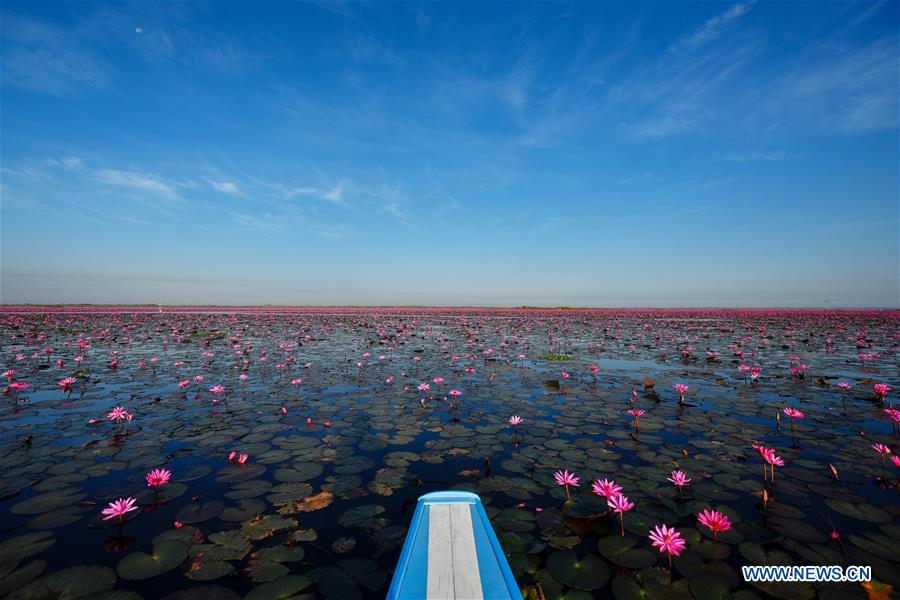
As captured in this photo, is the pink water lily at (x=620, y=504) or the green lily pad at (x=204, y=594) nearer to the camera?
the green lily pad at (x=204, y=594)

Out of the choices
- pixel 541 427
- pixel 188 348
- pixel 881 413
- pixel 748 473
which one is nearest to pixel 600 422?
pixel 541 427

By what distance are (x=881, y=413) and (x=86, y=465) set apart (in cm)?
1195

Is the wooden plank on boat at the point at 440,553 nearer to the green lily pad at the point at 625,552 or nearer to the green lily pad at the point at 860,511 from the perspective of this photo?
the green lily pad at the point at 625,552

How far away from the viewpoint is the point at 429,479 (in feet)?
13.5

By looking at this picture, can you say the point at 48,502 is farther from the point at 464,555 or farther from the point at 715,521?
the point at 715,521

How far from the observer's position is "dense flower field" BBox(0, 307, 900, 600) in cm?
267

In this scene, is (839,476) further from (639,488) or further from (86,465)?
(86,465)

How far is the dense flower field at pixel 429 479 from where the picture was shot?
267 centimetres

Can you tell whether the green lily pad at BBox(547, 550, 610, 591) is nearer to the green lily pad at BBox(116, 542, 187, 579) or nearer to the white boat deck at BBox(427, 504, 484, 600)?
the white boat deck at BBox(427, 504, 484, 600)

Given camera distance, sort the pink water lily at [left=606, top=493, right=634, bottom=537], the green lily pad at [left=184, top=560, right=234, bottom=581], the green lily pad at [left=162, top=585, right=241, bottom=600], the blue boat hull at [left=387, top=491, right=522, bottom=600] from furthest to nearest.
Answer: the pink water lily at [left=606, top=493, right=634, bottom=537] → the green lily pad at [left=184, top=560, right=234, bottom=581] → the green lily pad at [left=162, top=585, right=241, bottom=600] → the blue boat hull at [left=387, top=491, right=522, bottom=600]

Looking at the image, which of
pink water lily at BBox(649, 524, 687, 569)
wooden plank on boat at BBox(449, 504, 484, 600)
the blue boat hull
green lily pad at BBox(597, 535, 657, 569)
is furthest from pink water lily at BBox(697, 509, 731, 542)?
wooden plank on boat at BBox(449, 504, 484, 600)

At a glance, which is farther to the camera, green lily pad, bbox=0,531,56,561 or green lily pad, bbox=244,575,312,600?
green lily pad, bbox=0,531,56,561

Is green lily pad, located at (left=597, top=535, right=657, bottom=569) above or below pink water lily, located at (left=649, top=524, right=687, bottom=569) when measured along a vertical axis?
below

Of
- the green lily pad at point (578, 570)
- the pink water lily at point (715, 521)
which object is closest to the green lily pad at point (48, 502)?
the green lily pad at point (578, 570)
